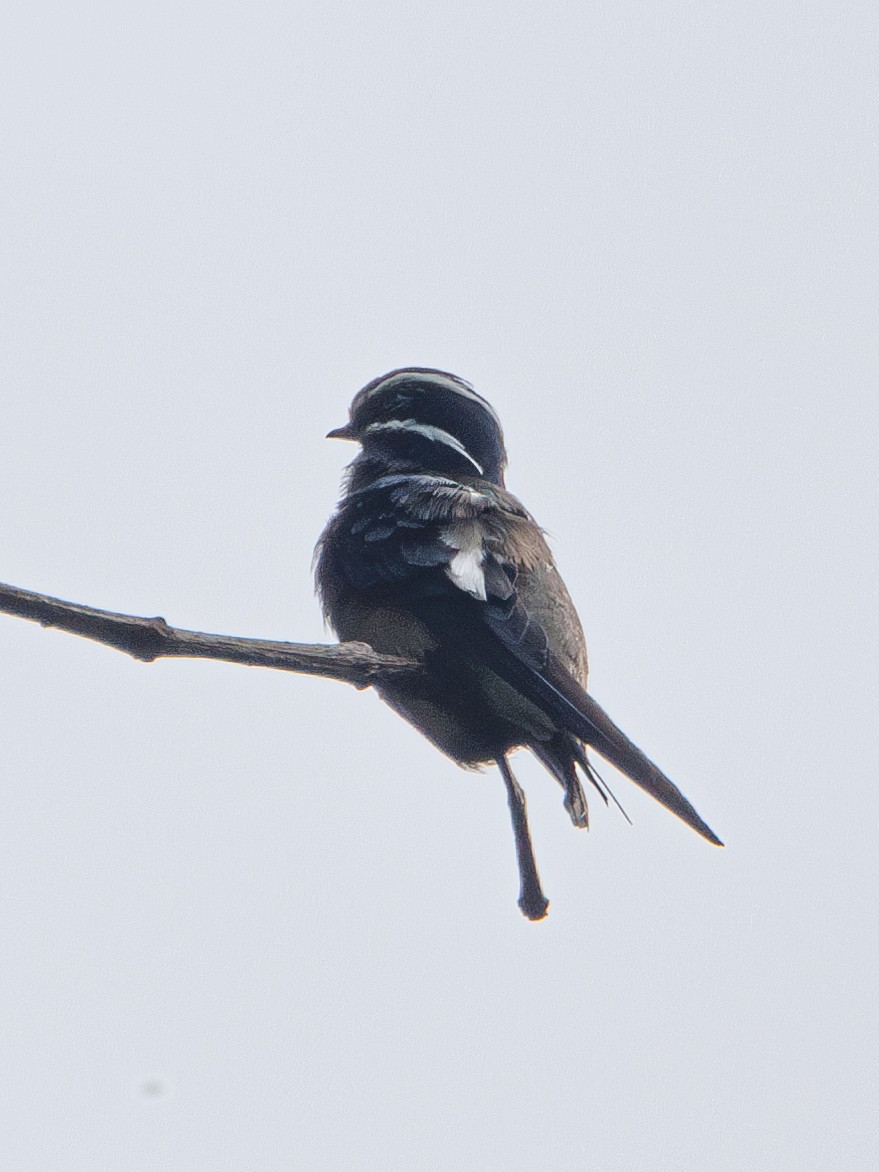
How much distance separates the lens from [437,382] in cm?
766

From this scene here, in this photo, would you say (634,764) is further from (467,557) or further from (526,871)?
(467,557)

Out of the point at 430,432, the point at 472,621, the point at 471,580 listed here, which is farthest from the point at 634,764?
the point at 430,432

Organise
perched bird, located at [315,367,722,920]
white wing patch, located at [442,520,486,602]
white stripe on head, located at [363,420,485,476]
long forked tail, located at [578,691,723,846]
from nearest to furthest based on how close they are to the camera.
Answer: long forked tail, located at [578,691,723,846] < perched bird, located at [315,367,722,920] < white wing patch, located at [442,520,486,602] < white stripe on head, located at [363,420,485,476]

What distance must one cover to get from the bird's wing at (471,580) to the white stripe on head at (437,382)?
860 millimetres

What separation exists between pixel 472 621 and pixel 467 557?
43cm

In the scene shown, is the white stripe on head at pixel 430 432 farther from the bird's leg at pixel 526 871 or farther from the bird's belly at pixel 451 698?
the bird's leg at pixel 526 871

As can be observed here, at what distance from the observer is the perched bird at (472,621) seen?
5441mm

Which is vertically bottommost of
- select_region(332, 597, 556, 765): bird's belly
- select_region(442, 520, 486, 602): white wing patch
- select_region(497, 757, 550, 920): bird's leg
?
select_region(497, 757, 550, 920): bird's leg

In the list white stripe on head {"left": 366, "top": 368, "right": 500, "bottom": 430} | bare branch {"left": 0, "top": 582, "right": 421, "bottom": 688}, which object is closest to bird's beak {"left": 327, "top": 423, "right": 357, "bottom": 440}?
white stripe on head {"left": 366, "top": 368, "right": 500, "bottom": 430}

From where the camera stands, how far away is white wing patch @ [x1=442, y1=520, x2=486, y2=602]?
5.84 meters

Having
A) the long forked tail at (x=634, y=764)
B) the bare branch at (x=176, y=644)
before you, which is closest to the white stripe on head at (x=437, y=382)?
the long forked tail at (x=634, y=764)

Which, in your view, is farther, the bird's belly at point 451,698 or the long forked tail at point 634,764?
the bird's belly at point 451,698

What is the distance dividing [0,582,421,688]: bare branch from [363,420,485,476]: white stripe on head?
2.72m

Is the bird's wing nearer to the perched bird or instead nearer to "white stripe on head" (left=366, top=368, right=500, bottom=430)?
the perched bird
